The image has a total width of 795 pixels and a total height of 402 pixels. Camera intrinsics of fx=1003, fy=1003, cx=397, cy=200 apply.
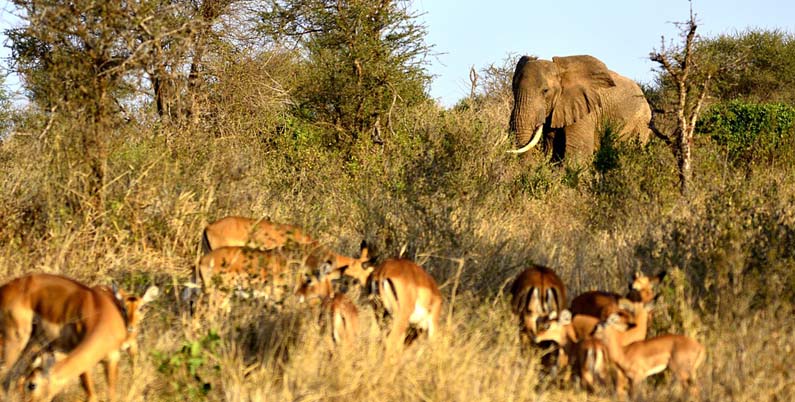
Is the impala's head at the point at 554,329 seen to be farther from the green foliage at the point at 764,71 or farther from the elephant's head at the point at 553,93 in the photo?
the green foliage at the point at 764,71

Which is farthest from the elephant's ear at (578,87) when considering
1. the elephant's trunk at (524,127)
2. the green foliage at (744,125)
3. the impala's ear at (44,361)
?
the impala's ear at (44,361)

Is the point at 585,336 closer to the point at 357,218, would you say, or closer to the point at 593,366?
the point at 593,366

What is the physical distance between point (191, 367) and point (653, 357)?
2.43 m

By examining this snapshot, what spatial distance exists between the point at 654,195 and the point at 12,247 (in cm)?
596

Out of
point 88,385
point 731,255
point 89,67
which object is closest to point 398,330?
point 88,385

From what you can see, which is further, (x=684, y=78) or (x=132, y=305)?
(x=684, y=78)

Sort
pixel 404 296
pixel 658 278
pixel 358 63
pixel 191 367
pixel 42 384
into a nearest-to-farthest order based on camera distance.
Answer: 1. pixel 42 384
2. pixel 191 367
3. pixel 404 296
4. pixel 658 278
5. pixel 358 63

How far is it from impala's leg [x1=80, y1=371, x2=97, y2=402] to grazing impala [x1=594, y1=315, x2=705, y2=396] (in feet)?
8.54

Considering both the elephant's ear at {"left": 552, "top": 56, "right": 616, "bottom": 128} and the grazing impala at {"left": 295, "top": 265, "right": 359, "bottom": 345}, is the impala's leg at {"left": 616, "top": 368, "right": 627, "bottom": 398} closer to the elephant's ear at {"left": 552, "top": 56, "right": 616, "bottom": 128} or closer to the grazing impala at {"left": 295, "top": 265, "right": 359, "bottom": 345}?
the grazing impala at {"left": 295, "top": 265, "right": 359, "bottom": 345}

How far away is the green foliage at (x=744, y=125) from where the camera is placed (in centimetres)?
1453

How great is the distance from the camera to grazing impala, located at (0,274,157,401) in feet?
15.6

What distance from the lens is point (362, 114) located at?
15.0 metres

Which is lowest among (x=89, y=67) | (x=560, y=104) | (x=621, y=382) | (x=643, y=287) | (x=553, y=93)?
(x=621, y=382)

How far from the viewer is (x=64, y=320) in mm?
4918
